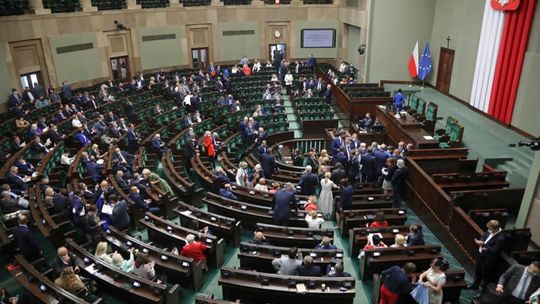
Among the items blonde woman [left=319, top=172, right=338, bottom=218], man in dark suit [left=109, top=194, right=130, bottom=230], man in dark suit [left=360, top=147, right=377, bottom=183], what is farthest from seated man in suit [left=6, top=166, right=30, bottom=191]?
man in dark suit [left=360, top=147, right=377, bottom=183]

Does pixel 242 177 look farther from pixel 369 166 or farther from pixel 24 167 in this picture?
pixel 24 167

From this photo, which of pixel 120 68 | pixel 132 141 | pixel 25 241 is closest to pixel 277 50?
pixel 120 68

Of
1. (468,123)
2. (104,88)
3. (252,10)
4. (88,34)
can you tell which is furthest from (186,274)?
(252,10)

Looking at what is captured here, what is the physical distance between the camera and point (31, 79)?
58.6 ft

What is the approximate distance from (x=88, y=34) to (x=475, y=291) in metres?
20.0

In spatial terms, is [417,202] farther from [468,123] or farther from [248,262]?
[468,123]

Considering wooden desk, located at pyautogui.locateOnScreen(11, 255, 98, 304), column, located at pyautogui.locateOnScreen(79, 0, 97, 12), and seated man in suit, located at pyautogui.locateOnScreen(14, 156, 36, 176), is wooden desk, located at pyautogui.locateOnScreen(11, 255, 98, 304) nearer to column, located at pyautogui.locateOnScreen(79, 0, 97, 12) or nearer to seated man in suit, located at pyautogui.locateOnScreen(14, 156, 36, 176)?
seated man in suit, located at pyautogui.locateOnScreen(14, 156, 36, 176)

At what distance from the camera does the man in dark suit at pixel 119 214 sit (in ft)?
26.7

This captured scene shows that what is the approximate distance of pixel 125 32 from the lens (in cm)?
2202

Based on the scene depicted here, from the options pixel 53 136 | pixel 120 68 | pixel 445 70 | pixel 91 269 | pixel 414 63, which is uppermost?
pixel 414 63

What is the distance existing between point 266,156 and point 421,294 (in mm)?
6058

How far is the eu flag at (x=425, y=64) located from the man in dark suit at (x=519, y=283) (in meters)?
15.2

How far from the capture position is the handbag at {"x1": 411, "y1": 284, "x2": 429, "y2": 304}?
5.67 metres

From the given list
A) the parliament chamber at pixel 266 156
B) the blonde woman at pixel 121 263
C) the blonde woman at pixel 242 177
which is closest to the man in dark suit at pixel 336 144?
the parliament chamber at pixel 266 156
